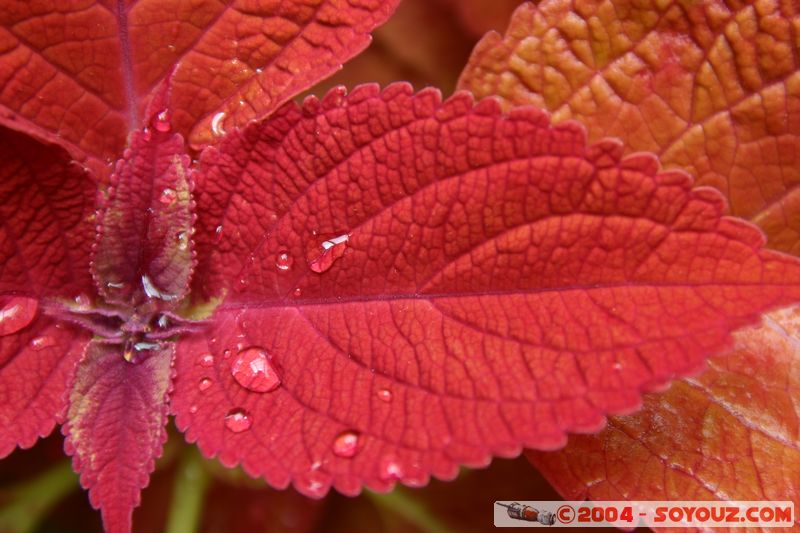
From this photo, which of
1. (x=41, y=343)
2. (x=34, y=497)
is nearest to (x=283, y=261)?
(x=41, y=343)

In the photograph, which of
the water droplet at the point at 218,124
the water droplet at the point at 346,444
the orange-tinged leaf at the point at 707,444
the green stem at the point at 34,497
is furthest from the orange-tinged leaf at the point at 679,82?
the green stem at the point at 34,497

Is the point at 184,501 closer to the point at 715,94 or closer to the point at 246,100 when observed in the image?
the point at 246,100

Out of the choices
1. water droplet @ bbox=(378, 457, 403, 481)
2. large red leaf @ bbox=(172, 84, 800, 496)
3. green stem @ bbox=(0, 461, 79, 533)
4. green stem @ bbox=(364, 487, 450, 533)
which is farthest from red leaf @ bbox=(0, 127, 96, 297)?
green stem @ bbox=(364, 487, 450, 533)

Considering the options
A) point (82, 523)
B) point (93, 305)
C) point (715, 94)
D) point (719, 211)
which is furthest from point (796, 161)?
point (82, 523)

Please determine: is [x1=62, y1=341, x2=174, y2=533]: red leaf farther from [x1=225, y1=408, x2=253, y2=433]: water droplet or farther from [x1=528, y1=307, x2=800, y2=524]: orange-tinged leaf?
[x1=528, y1=307, x2=800, y2=524]: orange-tinged leaf

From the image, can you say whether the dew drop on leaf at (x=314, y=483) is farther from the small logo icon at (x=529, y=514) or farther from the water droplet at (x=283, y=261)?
the small logo icon at (x=529, y=514)

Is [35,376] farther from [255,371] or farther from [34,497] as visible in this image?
[34,497]
